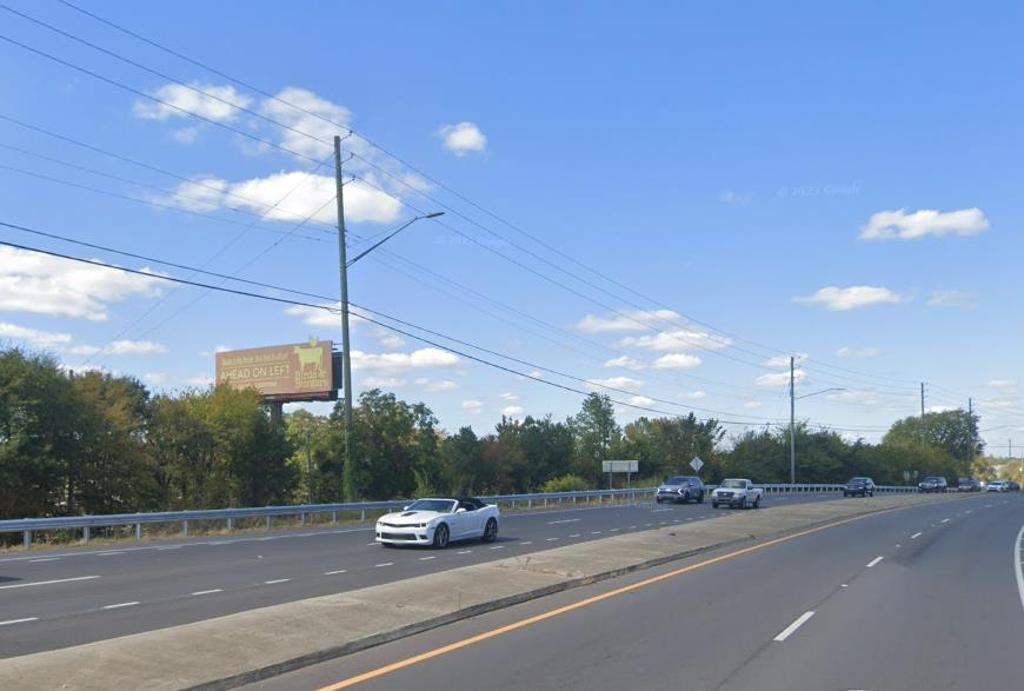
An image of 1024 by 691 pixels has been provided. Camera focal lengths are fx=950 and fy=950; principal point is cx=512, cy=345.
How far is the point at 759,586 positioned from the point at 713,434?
9267 cm

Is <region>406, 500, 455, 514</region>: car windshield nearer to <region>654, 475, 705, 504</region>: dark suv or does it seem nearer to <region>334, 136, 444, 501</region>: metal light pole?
<region>334, 136, 444, 501</region>: metal light pole

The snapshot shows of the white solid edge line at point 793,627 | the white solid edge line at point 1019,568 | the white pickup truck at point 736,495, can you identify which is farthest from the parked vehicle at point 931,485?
the white solid edge line at point 793,627

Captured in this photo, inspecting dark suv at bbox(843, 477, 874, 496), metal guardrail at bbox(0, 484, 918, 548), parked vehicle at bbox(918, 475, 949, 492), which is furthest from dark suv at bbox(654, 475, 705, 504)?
parked vehicle at bbox(918, 475, 949, 492)

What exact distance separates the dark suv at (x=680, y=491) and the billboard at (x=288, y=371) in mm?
21050

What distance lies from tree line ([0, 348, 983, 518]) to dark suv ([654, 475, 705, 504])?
9.83 metres

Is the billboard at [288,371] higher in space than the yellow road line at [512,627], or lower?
higher

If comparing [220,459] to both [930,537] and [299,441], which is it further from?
[930,537]

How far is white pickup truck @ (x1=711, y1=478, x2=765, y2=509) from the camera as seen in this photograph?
47.8 m

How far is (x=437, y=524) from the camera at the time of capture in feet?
75.9

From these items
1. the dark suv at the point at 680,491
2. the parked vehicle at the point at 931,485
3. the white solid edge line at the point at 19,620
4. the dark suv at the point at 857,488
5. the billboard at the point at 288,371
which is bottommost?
the parked vehicle at the point at 931,485

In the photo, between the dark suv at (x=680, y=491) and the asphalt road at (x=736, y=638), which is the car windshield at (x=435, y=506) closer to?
the asphalt road at (x=736, y=638)

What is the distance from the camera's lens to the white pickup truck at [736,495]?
47750 millimetres

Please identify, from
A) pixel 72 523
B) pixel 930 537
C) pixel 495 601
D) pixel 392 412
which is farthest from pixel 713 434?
pixel 495 601

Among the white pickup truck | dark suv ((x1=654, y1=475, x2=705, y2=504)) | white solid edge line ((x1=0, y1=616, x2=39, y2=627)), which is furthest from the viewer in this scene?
dark suv ((x1=654, y1=475, x2=705, y2=504))
